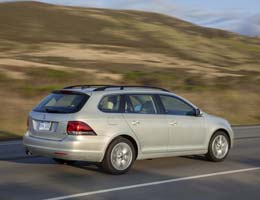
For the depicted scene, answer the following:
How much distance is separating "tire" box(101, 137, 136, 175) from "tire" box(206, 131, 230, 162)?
2024 millimetres

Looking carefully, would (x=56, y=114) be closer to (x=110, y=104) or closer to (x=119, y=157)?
(x=110, y=104)

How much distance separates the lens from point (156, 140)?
37.4 ft

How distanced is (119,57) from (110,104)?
2080 inches

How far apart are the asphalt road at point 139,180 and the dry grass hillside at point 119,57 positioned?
7.29m

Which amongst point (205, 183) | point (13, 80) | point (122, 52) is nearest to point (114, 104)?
point (205, 183)

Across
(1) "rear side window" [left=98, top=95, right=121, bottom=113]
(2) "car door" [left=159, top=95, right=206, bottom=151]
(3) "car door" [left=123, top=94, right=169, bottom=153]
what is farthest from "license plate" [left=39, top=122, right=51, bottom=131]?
(2) "car door" [left=159, top=95, right=206, bottom=151]

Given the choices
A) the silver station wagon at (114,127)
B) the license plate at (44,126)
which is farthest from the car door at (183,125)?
the license plate at (44,126)

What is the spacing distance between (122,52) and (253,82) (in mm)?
39537

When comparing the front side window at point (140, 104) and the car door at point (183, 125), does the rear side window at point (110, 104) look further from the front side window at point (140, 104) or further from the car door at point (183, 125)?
the car door at point (183, 125)

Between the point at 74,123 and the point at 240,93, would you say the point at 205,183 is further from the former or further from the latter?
the point at 240,93

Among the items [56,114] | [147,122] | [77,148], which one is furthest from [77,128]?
[147,122]

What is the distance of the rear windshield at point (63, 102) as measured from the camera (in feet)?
35.2

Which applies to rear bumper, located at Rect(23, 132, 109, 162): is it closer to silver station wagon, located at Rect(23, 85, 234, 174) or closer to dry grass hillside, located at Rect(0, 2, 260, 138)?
silver station wagon, located at Rect(23, 85, 234, 174)

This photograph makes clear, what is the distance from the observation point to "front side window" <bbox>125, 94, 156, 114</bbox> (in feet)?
37.0
